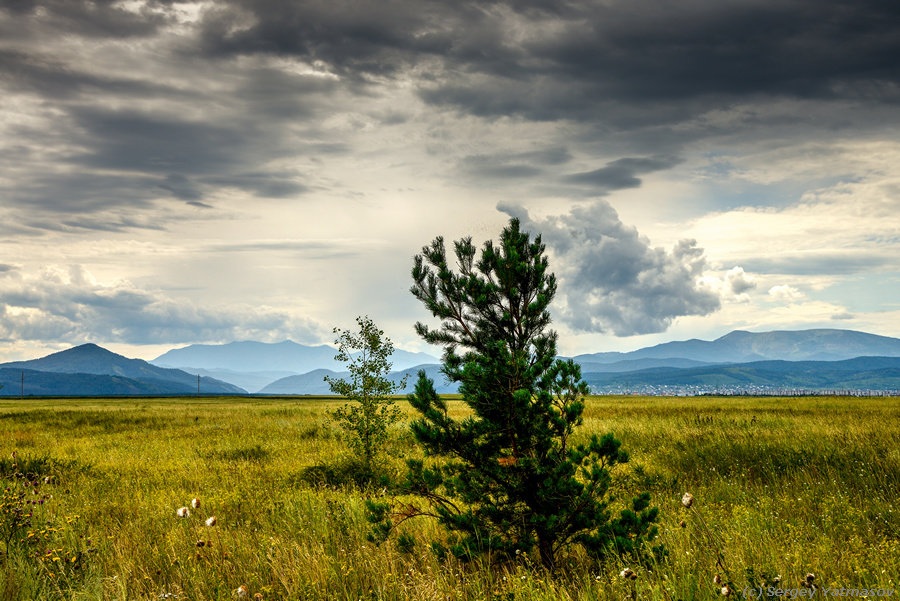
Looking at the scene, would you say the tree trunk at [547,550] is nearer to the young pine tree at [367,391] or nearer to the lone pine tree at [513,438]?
the lone pine tree at [513,438]

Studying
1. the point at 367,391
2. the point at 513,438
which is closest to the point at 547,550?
the point at 513,438

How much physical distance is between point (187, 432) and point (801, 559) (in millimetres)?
27014

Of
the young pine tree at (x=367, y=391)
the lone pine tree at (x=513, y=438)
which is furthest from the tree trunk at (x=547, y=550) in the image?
the young pine tree at (x=367, y=391)

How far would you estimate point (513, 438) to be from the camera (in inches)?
215

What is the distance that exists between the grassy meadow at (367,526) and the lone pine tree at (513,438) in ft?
1.30

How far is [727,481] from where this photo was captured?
11227mm

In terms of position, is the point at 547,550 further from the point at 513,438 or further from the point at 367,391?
the point at 367,391

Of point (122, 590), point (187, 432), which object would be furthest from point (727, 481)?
point (187, 432)

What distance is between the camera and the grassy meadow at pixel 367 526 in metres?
5.34

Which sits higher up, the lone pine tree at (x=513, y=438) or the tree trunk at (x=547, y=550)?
the lone pine tree at (x=513, y=438)

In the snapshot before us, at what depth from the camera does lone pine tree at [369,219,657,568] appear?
5.31m

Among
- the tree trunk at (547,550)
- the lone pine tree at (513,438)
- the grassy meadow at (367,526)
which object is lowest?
the grassy meadow at (367,526)

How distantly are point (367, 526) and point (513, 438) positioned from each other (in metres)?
3.71

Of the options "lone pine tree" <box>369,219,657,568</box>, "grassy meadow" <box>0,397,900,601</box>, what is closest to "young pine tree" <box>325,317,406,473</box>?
"grassy meadow" <box>0,397,900,601</box>
